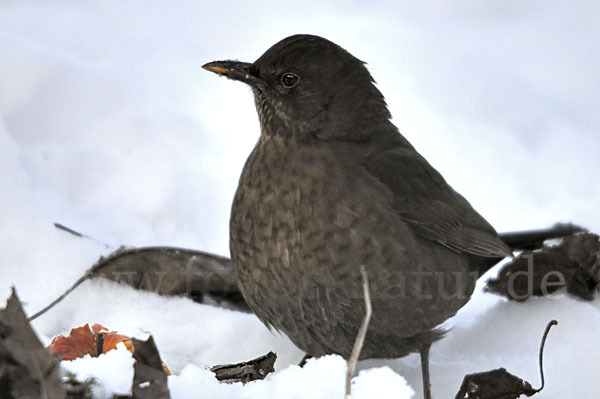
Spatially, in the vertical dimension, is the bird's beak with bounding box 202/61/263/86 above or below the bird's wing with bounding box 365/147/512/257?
above

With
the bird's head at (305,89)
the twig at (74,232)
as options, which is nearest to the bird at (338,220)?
the bird's head at (305,89)

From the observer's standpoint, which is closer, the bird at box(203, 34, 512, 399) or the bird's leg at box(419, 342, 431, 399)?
the bird at box(203, 34, 512, 399)

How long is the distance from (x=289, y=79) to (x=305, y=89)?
7 cm

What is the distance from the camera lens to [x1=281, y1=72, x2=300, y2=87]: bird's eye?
3549 millimetres

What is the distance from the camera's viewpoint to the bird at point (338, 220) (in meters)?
3.24

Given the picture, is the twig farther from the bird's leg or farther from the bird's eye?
the bird's leg

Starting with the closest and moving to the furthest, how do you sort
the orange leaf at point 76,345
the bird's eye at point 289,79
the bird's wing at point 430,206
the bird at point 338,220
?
the orange leaf at point 76,345
the bird at point 338,220
the bird's wing at point 430,206
the bird's eye at point 289,79

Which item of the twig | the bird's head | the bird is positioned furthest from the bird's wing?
the twig

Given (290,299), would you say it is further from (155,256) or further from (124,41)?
(124,41)

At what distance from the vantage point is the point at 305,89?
3553 mm

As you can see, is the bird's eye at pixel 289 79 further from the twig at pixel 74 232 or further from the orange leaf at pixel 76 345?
the twig at pixel 74 232

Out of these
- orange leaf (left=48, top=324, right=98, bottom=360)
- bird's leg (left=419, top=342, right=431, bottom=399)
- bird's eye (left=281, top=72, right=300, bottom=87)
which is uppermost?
bird's eye (left=281, top=72, right=300, bottom=87)

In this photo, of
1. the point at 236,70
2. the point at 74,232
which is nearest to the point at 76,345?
the point at 236,70

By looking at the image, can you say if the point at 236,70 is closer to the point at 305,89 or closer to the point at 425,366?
the point at 305,89
